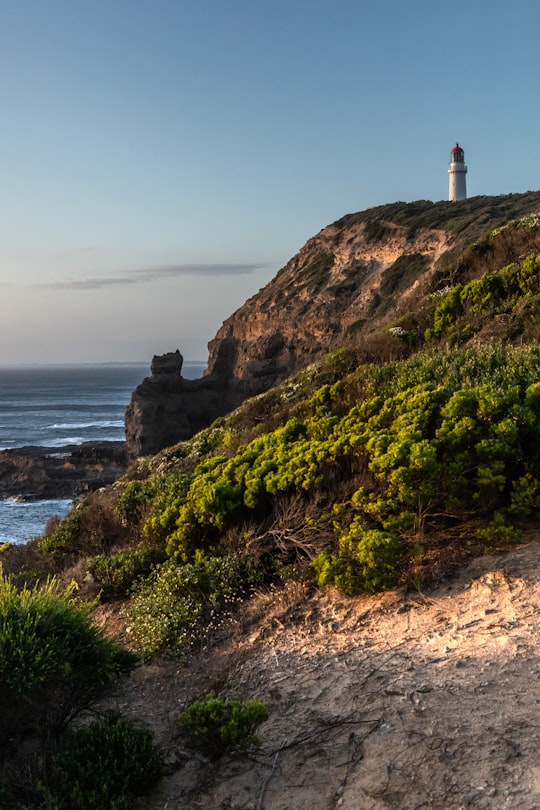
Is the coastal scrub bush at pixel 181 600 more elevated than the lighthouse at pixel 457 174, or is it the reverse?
the lighthouse at pixel 457 174

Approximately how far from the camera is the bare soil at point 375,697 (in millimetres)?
3846

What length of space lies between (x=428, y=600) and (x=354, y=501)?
130 cm

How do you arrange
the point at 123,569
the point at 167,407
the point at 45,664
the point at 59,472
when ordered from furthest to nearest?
1. the point at 167,407
2. the point at 59,472
3. the point at 123,569
4. the point at 45,664

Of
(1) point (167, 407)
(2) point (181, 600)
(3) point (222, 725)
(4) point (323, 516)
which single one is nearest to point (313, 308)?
(1) point (167, 407)

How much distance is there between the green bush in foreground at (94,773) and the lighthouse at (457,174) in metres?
65.1

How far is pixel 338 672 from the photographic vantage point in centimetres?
518

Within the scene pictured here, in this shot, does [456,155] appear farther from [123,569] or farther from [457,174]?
[123,569]

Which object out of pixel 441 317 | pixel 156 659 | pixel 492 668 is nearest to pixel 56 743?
pixel 156 659

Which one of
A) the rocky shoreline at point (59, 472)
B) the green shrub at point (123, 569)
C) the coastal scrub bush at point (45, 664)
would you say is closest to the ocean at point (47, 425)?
the rocky shoreline at point (59, 472)

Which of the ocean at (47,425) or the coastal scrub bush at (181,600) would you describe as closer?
the coastal scrub bush at (181,600)

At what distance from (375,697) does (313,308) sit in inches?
1878

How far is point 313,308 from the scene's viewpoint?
51281 millimetres

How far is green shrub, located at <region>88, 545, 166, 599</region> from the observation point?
8.16 metres

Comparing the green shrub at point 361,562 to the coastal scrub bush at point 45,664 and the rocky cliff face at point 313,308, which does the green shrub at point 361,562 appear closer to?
the coastal scrub bush at point 45,664
